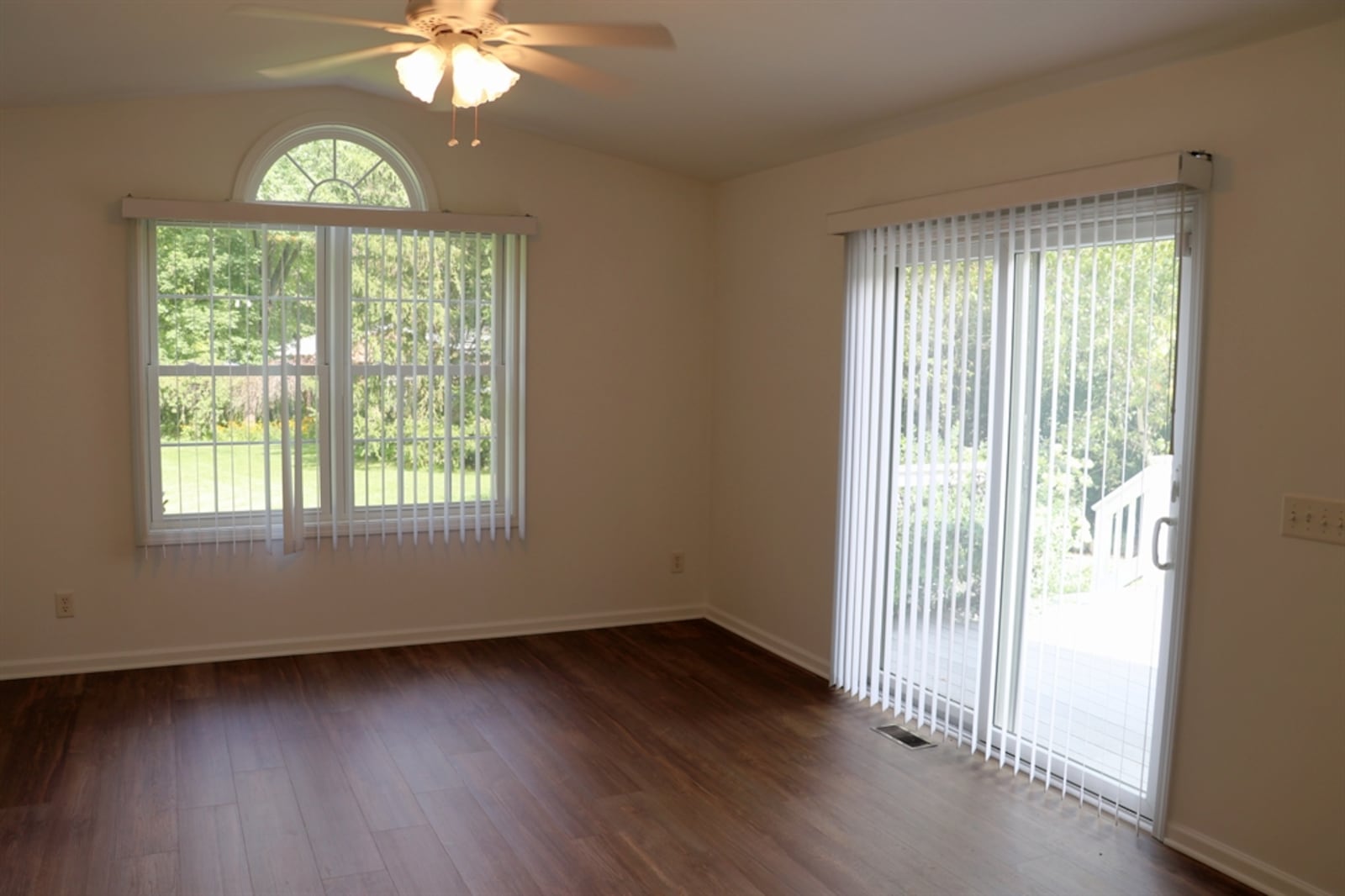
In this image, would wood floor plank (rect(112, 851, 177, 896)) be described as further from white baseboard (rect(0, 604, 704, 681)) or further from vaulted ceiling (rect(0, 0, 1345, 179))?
vaulted ceiling (rect(0, 0, 1345, 179))

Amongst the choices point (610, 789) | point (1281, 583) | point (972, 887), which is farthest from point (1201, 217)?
point (610, 789)

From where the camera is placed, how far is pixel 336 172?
493cm

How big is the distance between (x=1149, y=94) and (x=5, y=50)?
12.6ft

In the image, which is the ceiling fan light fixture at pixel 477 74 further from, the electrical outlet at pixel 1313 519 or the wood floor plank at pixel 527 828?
the electrical outlet at pixel 1313 519

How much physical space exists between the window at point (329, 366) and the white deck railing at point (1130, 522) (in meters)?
2.95

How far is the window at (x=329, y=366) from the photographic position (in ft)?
15.3

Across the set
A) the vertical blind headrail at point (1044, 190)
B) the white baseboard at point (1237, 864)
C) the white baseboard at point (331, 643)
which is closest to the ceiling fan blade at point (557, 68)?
the vertical blind headrail at point (1044, 190)

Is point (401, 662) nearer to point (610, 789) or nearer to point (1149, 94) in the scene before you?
point (610, 789)

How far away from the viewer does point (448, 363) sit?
5062mm

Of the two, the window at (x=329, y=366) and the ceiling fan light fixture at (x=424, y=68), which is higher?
the ceiling fan light fixture at (x=424, y=68)

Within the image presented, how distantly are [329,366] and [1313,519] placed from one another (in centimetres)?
402

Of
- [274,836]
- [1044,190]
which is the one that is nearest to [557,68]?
[1044,190]

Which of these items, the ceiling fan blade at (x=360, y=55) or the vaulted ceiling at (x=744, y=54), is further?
the vaulted ceiling at (x=744, y=54)

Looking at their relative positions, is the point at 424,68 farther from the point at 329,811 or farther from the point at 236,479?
the point at 236,479
